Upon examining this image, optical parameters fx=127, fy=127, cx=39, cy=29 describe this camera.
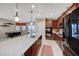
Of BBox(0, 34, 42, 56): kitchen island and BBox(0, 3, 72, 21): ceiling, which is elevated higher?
BBox(0, 3, 72, 21): ceiling

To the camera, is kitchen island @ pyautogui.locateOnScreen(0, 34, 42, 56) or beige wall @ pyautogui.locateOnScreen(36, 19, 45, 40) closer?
kitchen island @ pyautogui.locateOnScreen(0, 34, 42, 56)

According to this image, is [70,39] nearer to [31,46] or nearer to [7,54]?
[31,46]

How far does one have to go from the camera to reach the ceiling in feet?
7.60

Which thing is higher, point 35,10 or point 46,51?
point 35,10

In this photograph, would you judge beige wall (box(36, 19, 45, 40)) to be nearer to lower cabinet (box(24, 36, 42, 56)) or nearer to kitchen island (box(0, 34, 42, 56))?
lower cabinet (box(24, 36, 42, 56))

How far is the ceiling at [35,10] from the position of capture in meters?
2.32

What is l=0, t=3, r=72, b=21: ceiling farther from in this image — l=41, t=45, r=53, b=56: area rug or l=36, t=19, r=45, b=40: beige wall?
l=41, t=45, r=53, b=56: area rug

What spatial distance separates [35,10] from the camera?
2449 millimetres

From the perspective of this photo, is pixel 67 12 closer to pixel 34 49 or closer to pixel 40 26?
pixel 40 26

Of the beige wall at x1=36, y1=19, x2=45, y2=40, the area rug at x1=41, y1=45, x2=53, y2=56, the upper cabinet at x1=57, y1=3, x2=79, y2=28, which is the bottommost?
the area rug at x1=41, y1=45, x2=53, y2=56

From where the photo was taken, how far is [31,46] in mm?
2396

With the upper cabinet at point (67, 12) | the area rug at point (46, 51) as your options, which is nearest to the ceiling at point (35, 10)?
the upper cabinet at point (67, 12)

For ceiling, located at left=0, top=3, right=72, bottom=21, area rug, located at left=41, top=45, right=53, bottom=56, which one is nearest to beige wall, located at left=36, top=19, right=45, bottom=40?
ceiling, located at left=0, top=3, right=72, bottom=21

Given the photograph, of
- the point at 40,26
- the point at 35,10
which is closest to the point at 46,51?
the point at 40,26
